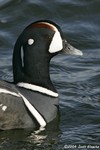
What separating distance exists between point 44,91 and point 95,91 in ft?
5.06

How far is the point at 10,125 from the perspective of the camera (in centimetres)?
967

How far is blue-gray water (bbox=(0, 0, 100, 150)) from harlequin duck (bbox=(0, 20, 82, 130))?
0.83ft

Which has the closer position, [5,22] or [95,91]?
[95,91]

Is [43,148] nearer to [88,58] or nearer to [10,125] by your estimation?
[10,125]

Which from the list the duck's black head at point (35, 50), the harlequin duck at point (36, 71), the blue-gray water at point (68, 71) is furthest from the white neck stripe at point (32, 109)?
the duck's black head at point (35, 50)

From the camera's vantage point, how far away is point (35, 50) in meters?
10.1

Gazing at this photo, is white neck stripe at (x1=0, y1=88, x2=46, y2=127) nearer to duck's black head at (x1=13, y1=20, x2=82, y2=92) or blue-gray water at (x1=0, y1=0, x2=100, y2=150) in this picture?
blue-gray water at (x1=0, y1=0, x2=100, y2=150)

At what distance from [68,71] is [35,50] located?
2262 mm

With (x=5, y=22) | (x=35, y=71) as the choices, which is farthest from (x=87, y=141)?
(x=5, y=22)

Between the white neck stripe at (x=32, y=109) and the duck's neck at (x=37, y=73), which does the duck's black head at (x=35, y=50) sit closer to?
the duck's neck at (x=37, y=73)

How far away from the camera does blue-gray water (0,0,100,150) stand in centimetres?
974

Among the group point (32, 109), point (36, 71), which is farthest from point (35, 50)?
point (32, 109)

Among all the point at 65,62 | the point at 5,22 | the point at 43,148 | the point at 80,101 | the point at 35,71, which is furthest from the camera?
the point at 5,22

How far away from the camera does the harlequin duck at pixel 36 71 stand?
9945 millimetres
